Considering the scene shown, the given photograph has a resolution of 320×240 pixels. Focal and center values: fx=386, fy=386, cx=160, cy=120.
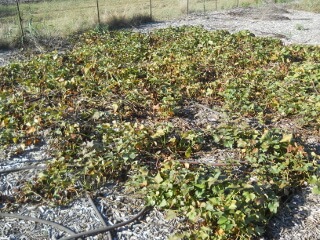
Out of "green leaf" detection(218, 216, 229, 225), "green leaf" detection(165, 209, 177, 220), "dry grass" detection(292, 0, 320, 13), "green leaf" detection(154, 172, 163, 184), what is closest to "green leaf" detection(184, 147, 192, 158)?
"green leaf" detection(154, 172, 163, 184)

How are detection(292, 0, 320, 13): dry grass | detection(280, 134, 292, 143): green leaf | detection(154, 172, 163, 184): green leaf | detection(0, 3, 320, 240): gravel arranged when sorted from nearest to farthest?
detection(0, 3, 320, 240): gravel → detection(154, 172, 163, 184): green leaf → detection(280, 134, 292, 143): green leaf → detection(292, 0, 320, 13): dry grass

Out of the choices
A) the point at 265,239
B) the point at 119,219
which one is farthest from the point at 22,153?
the point at 265,239

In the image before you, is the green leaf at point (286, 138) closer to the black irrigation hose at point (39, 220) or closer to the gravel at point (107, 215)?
the gravel at point (107, 215)

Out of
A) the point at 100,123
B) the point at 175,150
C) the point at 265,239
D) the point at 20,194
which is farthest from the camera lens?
the point at 100,123

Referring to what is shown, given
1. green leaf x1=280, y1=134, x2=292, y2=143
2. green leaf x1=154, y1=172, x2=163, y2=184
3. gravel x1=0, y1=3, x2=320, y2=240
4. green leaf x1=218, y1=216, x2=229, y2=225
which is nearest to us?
green leaf x1=218, y1=216, x2=229, y2=225

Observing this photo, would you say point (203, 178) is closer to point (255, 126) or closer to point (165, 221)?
point (165, 221)

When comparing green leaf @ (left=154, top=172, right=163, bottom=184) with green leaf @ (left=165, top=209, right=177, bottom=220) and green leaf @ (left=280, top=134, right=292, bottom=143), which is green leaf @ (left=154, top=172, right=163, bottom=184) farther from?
green leaf @ (left=280, top=134, right=292, bottom=143)

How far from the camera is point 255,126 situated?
452cm

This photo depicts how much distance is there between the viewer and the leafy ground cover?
311cm

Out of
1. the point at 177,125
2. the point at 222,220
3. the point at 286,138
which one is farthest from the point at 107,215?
the point at 286,138

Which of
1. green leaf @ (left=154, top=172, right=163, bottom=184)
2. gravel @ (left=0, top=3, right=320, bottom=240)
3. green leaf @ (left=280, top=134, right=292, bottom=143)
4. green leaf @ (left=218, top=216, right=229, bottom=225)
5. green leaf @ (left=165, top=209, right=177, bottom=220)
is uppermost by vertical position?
green leaf @ (left=280, top=134, right=292, bottom=143)

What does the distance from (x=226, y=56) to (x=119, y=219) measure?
14.7 ft

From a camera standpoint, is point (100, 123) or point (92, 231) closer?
point (92, 231)

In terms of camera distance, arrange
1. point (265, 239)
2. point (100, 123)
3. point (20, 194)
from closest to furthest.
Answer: point (265, 239), point (20, 194), point (100, 123)
